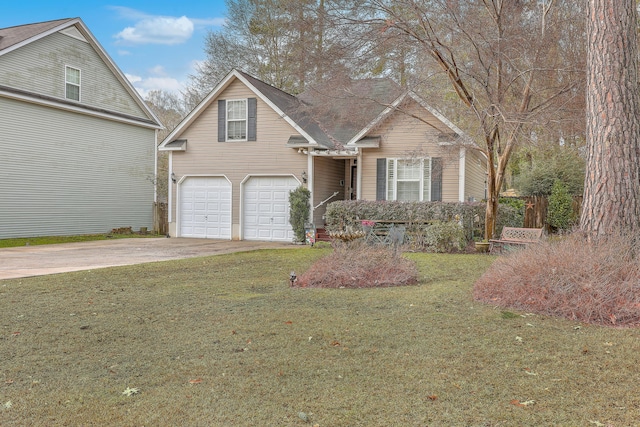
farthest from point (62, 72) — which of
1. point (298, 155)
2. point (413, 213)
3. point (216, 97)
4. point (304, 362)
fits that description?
point (304, 362)

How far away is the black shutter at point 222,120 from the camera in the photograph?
17.4m

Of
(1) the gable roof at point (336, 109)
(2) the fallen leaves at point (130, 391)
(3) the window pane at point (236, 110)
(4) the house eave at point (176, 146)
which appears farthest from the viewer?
(4) the house eave at point (176, 146)

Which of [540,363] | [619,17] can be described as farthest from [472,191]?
[540,363]

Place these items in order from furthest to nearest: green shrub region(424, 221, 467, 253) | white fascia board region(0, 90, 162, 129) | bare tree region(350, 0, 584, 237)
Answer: white fascia board region(0, 90, 162, 129), green shrub region(424, 221, 467, 253), bare tree region(350, 0, 584, 237)

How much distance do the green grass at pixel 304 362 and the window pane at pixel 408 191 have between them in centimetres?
897

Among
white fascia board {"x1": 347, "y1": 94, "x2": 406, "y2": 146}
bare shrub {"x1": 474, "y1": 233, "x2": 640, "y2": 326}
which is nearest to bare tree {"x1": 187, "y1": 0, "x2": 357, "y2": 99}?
white fascia board {"x1": 347, "y1": 94, "x2": 406, "y2": 146}

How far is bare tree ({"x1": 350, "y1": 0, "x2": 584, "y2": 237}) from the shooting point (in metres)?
12.0

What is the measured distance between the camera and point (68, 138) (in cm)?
1856

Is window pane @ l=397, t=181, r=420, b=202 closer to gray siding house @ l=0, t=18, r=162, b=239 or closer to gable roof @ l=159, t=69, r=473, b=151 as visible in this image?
gable roof @ l=159, t=69, r=473, b=151

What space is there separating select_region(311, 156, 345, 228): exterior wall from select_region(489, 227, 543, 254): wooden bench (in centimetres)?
620

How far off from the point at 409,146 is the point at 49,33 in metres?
13.4

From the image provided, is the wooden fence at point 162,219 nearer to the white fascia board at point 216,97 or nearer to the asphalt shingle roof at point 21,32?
Answer: the white fascia board at point 216,97

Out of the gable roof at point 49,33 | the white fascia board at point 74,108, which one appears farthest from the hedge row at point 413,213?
the gable roof at point 49,33

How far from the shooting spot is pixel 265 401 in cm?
345
